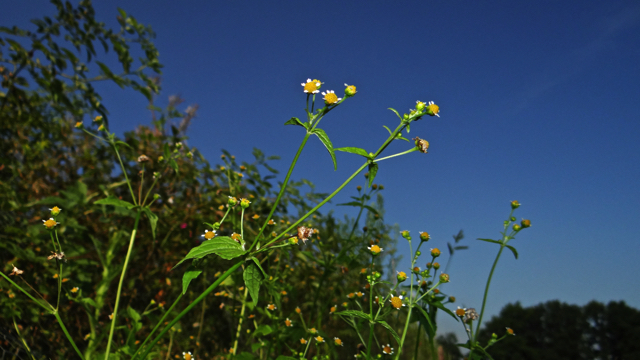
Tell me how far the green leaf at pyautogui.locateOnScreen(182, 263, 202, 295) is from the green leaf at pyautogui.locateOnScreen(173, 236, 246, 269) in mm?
79

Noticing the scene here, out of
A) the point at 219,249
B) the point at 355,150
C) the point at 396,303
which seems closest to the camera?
the point at 219,249

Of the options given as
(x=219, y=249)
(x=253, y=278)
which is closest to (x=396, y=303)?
(x=253, y=278)

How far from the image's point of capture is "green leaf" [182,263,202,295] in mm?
896

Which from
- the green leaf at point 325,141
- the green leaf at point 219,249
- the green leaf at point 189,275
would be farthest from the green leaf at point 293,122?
the green leaf at point 189,275

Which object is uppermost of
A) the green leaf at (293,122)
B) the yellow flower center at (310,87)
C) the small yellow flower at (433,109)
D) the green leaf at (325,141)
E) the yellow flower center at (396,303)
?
the small yellow flower at (433,109)

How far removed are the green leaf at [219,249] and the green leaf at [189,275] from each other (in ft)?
0.26

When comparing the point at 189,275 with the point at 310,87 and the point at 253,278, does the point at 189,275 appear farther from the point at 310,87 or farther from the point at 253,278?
the point at 310,87

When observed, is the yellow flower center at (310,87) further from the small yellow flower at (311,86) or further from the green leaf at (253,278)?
the green leaf at (253,278)

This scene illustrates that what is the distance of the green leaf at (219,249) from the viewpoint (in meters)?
0.83

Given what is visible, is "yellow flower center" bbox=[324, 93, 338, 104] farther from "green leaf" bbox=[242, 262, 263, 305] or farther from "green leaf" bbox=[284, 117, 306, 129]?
"green leaf" bbox=[242, 262, 263, 305]

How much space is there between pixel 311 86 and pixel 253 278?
23.6 inches

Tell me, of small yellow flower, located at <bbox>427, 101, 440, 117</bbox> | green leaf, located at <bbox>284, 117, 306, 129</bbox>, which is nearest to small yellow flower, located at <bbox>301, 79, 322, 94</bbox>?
green leaf, located at <bbox>284, 117, 306, 129</bbox>

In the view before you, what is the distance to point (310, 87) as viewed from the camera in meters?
1.06

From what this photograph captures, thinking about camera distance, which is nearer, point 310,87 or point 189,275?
point 189,275
